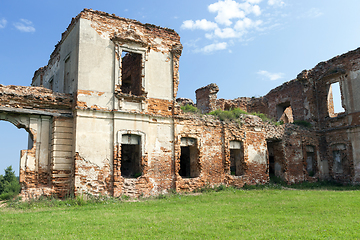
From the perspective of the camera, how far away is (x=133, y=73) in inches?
613

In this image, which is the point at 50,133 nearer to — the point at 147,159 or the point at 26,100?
the point at 26,100

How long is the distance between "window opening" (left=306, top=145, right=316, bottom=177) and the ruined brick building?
0.21ft

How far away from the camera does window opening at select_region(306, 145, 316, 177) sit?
1931cm

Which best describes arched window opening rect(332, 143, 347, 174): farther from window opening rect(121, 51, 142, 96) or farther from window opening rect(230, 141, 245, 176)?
window opening rect(121, 51, 142, 96)

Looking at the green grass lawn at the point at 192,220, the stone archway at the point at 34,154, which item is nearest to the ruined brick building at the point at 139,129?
the stone archway at the point at 34,154

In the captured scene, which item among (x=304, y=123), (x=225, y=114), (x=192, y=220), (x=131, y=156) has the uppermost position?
(x=225, y=114)

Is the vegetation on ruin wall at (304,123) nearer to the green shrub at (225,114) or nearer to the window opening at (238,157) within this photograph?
the green shrub at (225,114)

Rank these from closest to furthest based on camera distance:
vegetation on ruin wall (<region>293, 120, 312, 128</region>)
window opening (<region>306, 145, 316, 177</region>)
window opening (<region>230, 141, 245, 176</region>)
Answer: window opening (<region>230, 141, 245, 176</region>) → window opening (<region>306, 145, 316, 177</region>) → vegetation on ruin wall (<region>293, 120, 312, 128</region>)

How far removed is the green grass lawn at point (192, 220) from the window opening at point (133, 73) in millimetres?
5743

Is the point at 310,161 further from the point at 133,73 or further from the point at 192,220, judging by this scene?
the point at 192,220

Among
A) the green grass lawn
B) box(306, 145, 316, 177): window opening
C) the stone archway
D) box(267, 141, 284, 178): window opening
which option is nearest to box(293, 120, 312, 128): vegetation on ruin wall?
box(306, 145, 316, 177): window opening

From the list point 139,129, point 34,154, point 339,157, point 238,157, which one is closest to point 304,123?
point 339,157

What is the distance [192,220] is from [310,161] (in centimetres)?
1427

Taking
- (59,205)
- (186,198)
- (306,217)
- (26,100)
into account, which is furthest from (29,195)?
(306,217)
